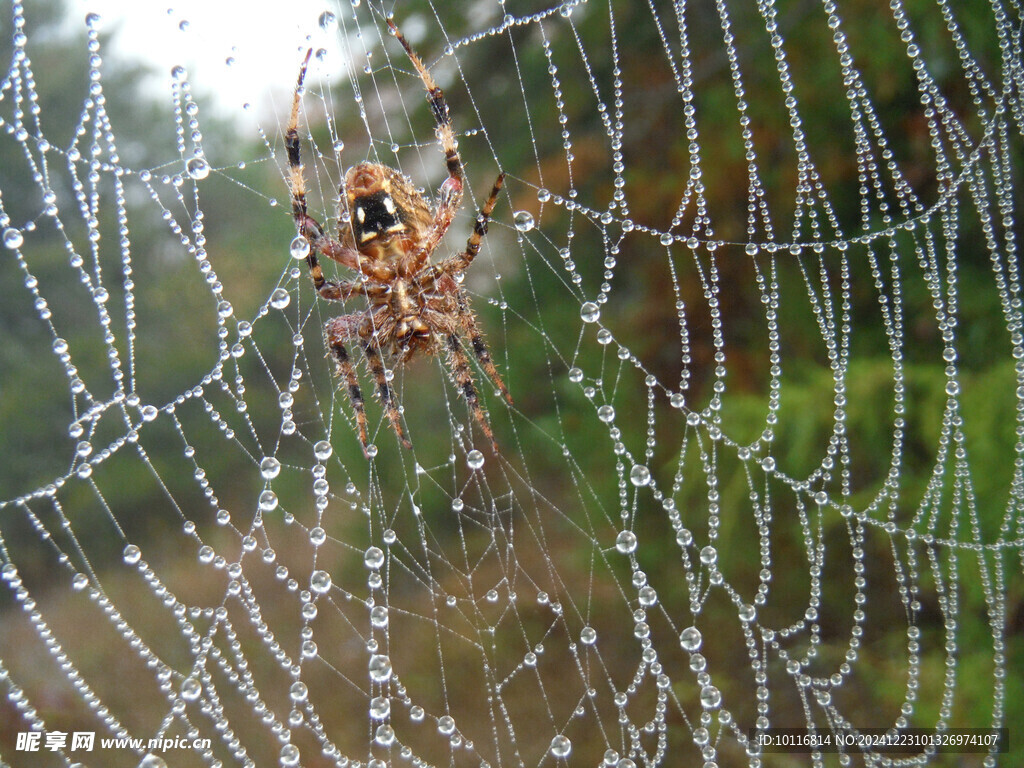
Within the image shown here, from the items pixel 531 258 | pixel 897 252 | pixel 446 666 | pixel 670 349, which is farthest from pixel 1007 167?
pixel 446 666

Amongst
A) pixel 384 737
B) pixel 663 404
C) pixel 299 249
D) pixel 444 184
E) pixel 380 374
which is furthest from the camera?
pixel 663 404

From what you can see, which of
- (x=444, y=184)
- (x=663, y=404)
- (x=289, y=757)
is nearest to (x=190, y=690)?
(x=289, y=757)

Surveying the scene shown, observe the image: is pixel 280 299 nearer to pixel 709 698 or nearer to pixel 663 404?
pixel 709 698

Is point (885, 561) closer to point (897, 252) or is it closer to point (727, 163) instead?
point (897, 252)

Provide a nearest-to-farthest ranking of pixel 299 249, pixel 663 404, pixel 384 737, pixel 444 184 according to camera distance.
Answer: pixel 299 249 < pixel 384 737 < pixel 444 184 < pixel 663 404

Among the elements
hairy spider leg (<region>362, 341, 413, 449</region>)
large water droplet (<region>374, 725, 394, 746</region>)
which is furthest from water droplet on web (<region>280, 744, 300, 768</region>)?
hairy spider leg (<region>362, 341, 413, 449</region>)

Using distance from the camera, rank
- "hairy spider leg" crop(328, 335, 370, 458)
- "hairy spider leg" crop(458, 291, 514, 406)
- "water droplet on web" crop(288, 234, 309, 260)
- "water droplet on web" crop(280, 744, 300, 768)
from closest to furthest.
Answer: "water droplet on web" crop(288, 234, 309, 260) < "water droplet on web" crop(280, 744, 300, 768) < "hairy spider leg" crop(328, 335, 370, 458) < "hairy spider leg" crop(458, 291, 514, 406)

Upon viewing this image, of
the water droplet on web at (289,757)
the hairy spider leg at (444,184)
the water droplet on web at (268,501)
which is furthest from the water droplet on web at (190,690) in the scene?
the hairy spider leg at (444,184)

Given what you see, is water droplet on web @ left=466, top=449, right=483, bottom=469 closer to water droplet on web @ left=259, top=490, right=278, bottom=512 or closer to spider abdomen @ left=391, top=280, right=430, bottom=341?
spider abdomen @ left=391, top=280, right=430, bottom=341
